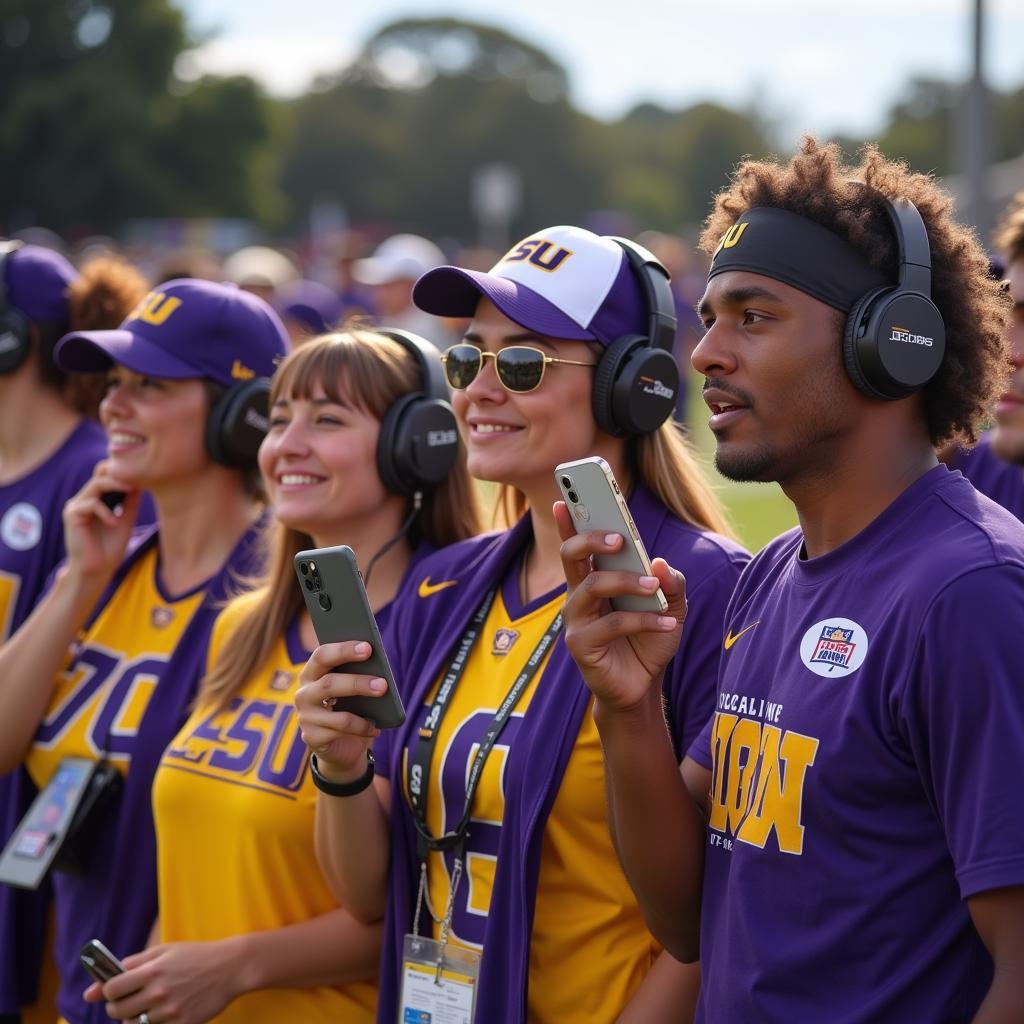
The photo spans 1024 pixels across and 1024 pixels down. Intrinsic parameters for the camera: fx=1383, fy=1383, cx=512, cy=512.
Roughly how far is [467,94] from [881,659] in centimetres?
11441

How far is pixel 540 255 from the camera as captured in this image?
3211 mm

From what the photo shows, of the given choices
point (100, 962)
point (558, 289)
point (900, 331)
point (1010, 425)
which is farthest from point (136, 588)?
point (900, 331)

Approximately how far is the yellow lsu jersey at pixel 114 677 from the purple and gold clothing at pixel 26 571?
1.00 feet

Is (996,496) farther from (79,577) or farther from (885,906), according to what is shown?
(79,577)

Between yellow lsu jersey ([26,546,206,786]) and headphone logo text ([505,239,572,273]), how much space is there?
1.41 metres

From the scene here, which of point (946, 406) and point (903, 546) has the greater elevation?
point (946, 406)

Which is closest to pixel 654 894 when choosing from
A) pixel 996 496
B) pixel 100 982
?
pixel 100 982

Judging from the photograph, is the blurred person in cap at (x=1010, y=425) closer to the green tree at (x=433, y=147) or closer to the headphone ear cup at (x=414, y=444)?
the headphone ear cup at (x=414, y=444)

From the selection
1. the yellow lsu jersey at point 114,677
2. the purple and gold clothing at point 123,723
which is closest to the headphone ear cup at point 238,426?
the purple and gold clothing at point 123,723

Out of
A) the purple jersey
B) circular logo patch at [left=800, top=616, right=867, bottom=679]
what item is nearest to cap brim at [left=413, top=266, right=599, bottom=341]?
circular logo patch at [left=800, top=616, right=867, bottom=679]

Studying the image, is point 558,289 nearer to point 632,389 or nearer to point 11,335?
point 632,389

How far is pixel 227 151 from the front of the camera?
181 ft

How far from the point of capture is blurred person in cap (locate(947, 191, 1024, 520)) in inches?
140

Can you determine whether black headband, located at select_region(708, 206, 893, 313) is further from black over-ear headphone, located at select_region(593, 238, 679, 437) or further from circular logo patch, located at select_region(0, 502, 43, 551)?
circular logo patch, located at select_region(0, 502, 43, 551)
